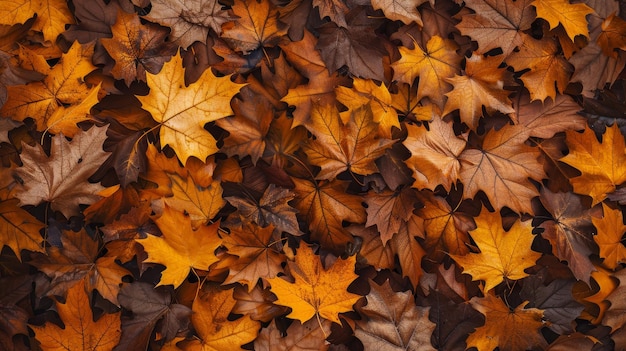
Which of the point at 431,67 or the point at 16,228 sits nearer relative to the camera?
the point at 16,228

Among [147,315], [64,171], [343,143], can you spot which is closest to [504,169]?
[343,143]

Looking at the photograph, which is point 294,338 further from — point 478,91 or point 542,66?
point 542,66

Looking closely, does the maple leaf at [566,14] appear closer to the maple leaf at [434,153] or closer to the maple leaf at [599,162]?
the maple leaf at [599,162]

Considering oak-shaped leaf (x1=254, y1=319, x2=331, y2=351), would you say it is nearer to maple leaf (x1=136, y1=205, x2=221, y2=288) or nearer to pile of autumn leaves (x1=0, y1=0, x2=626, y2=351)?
pile of autumn leaves (x1=0, y1=0, x2=626, y2=351)

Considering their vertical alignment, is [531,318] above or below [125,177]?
below

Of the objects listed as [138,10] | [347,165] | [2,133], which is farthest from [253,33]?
[2,133]

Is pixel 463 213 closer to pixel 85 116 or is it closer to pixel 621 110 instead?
pixel 621 110

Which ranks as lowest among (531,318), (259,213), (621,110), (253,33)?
(531,318)
